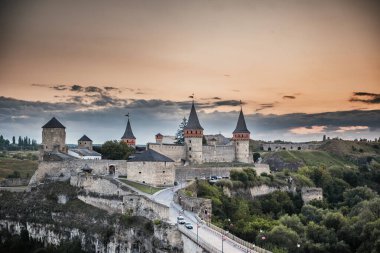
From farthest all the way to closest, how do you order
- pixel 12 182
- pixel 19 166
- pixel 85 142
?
pixel 19 166, pixel 85 142, pixel 12 182

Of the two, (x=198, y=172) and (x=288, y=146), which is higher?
(x=288, y=146)

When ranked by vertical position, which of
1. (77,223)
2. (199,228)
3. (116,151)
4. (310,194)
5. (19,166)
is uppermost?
(116,151)

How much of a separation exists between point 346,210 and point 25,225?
40606 millimetres

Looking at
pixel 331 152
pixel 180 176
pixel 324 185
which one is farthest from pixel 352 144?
pixel 180 176

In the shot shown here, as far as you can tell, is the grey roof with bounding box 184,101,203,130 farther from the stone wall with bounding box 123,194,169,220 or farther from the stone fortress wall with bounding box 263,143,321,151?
the stone fortress wall with bounding box 263,143,321,151

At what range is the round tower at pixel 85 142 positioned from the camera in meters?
85.6

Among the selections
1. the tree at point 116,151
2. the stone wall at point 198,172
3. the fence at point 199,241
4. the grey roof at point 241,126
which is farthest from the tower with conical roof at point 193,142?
the fence at point 199,241

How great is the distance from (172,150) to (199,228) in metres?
33.1

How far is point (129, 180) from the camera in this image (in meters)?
66.5

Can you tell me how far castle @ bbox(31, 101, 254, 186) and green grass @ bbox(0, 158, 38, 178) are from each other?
24001 millimetres

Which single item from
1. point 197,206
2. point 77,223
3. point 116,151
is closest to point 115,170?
point 116,151

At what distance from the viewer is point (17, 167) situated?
111188mm

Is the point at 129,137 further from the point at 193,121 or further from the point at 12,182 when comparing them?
the point at 12,182

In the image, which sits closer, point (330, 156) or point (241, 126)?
point (241, 126)
